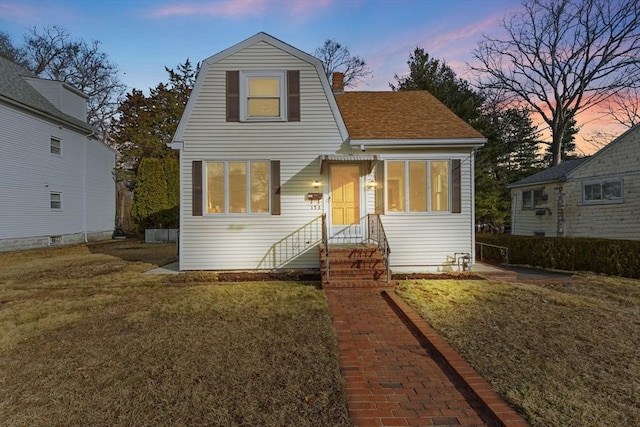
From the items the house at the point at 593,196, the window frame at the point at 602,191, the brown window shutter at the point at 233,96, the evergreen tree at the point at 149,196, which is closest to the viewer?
the brown window shutter at the point at 233,96

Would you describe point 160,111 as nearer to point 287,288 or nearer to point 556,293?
point 287,288

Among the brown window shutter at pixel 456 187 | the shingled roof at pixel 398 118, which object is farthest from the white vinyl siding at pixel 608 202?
the brown window shutter at pixel 456 187

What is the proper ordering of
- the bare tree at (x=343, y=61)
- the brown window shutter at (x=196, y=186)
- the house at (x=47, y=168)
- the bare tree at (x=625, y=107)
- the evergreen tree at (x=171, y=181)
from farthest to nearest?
the bare tree at (x=343, y=61) → the bare tree at (x=625, y=107) → the evergreen tree at (x=171, y=181) → the house at (x=47, y=168) → the brown window shutter at (x=196, y=186)

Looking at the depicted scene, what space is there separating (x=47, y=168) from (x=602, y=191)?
2682cm

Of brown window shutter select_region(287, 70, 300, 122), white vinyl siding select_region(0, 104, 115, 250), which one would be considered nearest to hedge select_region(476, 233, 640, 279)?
brown window shutter select_region(287, 70, 300, 122)

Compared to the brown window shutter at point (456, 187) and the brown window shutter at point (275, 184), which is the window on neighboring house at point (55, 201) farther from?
the brown window shutter at point (456, 187)

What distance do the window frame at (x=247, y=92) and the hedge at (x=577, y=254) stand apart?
970 cm

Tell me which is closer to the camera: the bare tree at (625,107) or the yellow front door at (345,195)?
the yellow front door at (345,195)

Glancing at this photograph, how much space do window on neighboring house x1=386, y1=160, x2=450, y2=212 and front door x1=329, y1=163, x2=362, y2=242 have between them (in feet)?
3.16

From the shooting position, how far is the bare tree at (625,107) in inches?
857

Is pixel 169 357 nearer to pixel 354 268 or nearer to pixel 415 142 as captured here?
pixel 354 268

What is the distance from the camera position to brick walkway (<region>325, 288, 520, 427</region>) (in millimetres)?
2754

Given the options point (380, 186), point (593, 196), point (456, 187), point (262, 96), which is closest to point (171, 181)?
point (262, 96)

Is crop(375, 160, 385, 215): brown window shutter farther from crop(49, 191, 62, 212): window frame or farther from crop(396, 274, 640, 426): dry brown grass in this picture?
crop(49, 191, 62, 212): window frame
